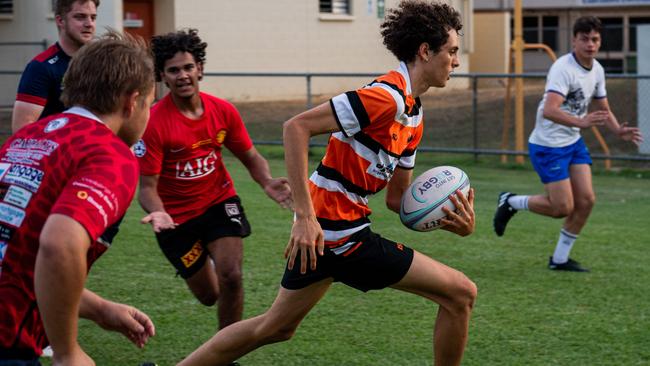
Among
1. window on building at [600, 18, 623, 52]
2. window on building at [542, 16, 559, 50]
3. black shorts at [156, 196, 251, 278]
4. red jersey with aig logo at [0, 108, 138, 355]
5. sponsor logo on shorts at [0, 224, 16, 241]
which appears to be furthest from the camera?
window on building at [542, 16, 559, 50]

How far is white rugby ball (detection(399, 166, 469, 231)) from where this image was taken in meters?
5.18

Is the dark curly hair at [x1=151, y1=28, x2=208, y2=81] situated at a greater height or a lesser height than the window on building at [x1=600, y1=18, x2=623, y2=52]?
lesser

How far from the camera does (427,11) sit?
5039 mm

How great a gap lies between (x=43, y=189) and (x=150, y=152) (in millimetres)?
2919

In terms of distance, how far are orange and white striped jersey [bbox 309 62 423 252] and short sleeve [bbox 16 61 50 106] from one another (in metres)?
2.18

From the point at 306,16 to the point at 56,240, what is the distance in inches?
1005

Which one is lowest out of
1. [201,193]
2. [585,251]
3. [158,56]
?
[585,251]

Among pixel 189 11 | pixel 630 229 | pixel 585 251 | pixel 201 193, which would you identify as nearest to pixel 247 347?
pixel 201 193

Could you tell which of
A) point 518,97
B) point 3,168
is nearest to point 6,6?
point 518,97

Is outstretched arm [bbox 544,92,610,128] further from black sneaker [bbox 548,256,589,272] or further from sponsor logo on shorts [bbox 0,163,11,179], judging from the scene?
sponsor logo on shorts [bbox 0,163,11,179]

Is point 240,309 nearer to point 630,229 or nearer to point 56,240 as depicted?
point 56,240

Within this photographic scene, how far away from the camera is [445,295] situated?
490 centimetres

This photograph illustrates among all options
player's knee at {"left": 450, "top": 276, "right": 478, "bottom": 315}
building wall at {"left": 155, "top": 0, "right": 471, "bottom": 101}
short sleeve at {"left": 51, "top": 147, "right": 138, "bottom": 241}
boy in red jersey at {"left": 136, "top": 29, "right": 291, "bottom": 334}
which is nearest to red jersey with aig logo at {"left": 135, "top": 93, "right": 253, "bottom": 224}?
boy in red jersey at {"left": 136, "top": 29, "right": 291, "bottom": 334}

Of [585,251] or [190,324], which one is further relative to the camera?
[585,251]
